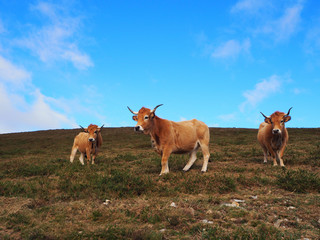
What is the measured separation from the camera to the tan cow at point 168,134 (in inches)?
387

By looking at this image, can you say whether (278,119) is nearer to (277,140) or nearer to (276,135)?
(276,135)

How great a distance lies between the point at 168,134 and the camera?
1028cm

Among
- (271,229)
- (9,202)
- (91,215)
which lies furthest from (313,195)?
(9,202)

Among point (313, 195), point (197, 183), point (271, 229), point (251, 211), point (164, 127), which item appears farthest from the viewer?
point (164, 127)

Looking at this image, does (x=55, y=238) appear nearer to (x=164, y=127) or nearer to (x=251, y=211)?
(x=251, y=211)

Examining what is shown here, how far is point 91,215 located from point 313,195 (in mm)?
6338

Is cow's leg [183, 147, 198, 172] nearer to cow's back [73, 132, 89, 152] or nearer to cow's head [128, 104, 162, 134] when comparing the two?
cow's head [128, 104, 162, 134]

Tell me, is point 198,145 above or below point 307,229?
above

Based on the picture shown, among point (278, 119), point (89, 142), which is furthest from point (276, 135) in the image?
point (89, 142)

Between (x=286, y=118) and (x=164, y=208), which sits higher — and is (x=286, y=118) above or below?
above

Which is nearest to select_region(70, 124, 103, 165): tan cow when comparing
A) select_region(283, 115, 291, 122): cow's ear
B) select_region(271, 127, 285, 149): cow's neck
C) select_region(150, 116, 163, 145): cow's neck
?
select_region(150, 116, 163, 145): cow's neck

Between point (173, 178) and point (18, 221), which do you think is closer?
point (18, 221)

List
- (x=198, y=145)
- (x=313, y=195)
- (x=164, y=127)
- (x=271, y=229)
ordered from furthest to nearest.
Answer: (x=198, y=145), (x=164, y=127), (x=313, y=195), (x=271, y=229)

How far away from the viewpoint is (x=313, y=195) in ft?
24.0
